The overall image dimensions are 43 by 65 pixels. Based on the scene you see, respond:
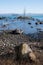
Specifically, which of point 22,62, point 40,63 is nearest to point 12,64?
point 22,62

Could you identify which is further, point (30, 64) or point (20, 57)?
point (20, 57)

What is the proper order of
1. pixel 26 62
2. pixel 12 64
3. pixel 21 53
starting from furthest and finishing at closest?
pixel 21 53, pixel 26 62, pixel 12 64

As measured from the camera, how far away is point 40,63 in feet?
56.3

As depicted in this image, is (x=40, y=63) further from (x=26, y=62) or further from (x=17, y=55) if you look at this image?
(x=17, y=55)

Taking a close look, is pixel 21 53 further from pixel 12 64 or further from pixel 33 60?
pixel 12 64

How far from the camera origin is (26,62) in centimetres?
1739

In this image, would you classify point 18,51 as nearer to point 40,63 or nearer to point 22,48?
point 22,48

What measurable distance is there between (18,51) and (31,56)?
4.24 feet

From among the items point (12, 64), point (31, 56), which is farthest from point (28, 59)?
point (12, 64)

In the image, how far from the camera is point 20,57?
1845 cm

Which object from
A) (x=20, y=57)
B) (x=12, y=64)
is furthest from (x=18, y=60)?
(x=12, y=64)

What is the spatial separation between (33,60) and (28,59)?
1.47 feet

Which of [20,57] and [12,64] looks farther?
[20,57]

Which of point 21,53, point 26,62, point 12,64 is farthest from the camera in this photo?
point 21,53
